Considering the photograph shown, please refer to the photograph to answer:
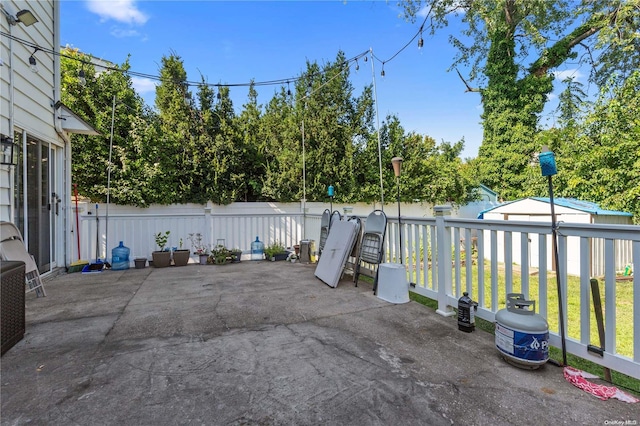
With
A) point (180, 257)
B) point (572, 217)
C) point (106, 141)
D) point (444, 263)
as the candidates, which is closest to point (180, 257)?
point (180, 257)

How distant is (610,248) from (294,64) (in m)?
7.91

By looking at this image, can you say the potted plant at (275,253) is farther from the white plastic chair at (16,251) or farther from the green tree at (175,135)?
the white plastic chair at (16,251)

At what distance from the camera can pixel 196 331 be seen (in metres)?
2.56

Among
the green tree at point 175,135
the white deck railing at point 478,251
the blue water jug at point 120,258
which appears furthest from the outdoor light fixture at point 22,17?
the blue water jug at point 120,258

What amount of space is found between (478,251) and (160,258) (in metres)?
5.24

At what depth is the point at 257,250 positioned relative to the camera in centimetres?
644

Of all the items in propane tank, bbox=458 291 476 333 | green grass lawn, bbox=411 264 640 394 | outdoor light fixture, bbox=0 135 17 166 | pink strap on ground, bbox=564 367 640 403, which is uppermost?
outdoor light fixture, bbox=0 135 17 166

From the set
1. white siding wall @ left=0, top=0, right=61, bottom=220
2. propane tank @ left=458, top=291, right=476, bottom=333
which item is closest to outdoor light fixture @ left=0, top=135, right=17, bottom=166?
white siding wall @ left=0, top=0, right=61, bottom=220

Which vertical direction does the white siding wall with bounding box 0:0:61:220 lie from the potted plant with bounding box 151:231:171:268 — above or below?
above

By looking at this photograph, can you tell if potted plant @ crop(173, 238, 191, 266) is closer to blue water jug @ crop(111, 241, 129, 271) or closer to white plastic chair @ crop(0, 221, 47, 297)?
blue water jug @ crop(111, 241, 129, 271)

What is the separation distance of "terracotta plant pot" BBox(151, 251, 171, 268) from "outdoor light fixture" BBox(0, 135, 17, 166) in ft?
8.31

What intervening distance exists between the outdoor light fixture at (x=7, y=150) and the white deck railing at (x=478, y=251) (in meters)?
2.28

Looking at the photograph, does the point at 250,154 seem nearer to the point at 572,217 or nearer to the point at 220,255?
the point at 220,255

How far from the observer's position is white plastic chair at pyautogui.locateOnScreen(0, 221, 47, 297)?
3.17m
